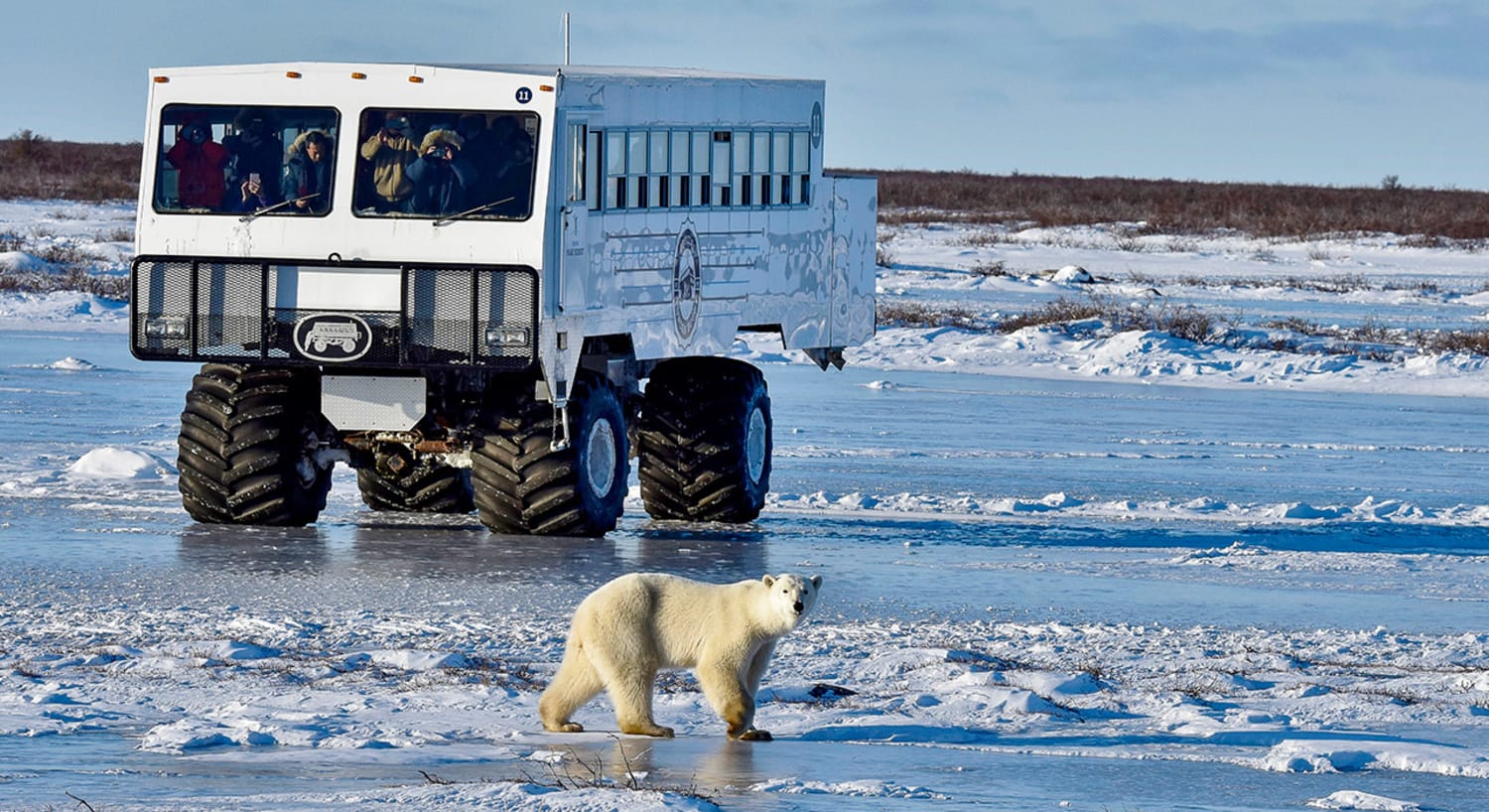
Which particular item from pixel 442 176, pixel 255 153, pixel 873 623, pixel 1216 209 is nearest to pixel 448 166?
pixel 442 176

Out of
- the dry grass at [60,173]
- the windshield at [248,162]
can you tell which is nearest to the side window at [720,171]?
the windshield at [248,162]

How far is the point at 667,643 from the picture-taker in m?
8.49

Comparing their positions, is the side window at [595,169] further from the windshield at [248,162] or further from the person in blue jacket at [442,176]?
the windshield at [248,162]

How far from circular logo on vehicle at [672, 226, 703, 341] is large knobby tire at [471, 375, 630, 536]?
44.3 inches

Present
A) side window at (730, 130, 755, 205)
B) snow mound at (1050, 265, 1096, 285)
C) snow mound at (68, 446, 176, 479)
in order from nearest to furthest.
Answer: side window at (730, 130, 755, 205)
snow mound at (68, 446, 176, 479)
snow mound at (1050, 265, 1096, 285)

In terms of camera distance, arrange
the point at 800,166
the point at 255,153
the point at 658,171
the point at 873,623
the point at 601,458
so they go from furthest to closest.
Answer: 1. the point at 800,166
2. the point at 658,171
3. the point at 601,458
4. the point at 255,153
5. the point at 873,623

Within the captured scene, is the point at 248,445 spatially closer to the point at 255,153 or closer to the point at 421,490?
the point at 255,153

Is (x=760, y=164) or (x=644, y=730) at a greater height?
(x=760, y=164)

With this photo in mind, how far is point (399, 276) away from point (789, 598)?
6137 mm

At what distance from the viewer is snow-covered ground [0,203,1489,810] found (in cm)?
780

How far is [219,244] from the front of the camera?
14.2 m

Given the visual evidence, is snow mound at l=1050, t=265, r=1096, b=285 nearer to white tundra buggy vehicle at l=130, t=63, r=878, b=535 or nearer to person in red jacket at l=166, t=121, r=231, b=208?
white tundra buggy vehicle at l=130, t=63, r=878, b=535

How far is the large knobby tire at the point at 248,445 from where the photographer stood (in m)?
14.4

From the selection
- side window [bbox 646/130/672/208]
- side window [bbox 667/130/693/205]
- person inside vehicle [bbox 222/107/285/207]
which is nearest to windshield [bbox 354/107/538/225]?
person inside vehicle [bbox 222/107/285/207]
